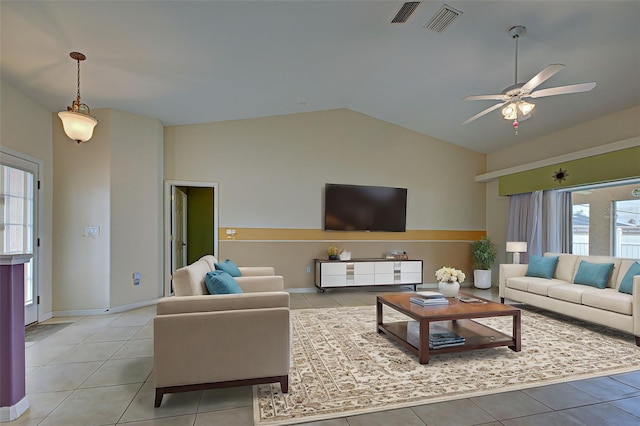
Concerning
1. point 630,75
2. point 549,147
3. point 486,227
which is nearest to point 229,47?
point 630,75

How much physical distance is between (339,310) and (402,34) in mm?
3711

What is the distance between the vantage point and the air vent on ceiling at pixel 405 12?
124 inches

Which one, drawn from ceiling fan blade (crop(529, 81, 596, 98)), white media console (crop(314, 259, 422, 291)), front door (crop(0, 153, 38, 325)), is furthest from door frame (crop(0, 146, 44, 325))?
ceiling fan blade (crop(529, 81, 596, 98))

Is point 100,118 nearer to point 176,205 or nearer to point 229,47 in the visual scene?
point 176,205

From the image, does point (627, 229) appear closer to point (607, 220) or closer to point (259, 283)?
point (607, 220)

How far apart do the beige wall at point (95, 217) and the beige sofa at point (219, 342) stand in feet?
9.43

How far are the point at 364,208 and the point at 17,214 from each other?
16.8 ft

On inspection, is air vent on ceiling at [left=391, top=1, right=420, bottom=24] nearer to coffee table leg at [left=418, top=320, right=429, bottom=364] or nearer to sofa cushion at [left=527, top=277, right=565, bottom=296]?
coffee table leg at [left=418, top=320, right=429, bottom=364]

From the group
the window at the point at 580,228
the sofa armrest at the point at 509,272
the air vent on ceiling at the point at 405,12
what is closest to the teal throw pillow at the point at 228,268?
the air vent on ceiling at the point at 405,12

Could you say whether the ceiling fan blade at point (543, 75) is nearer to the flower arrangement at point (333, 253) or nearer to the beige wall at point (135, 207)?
the flower arrangement at point (333, 253)

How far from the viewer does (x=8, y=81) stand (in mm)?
3457

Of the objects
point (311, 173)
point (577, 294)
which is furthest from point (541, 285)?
point (311, 173)

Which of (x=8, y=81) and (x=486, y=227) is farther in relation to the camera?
(x=486, y=227)

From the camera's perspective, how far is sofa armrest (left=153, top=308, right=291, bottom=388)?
84.5 inches
